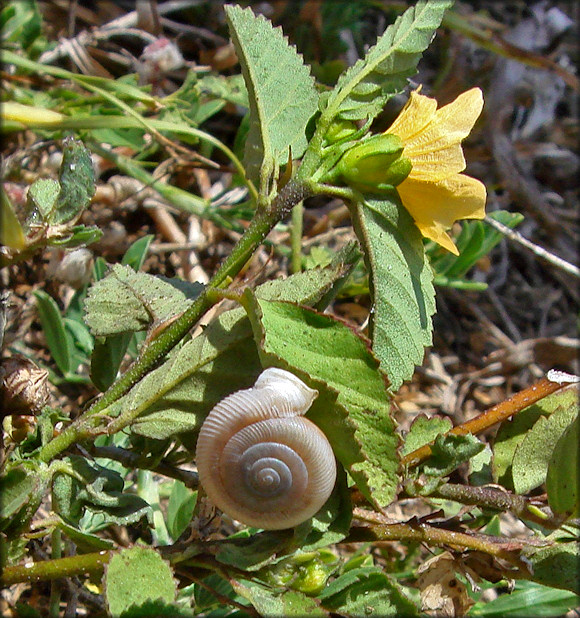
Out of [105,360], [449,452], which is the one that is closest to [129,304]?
[105,360]

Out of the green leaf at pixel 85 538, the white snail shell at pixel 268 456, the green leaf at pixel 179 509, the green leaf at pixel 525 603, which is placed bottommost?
the green leaf at pixel 525 603

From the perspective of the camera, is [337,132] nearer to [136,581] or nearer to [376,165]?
[376,165]

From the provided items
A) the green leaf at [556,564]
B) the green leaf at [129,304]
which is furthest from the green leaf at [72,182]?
the green leaf at [556,564]

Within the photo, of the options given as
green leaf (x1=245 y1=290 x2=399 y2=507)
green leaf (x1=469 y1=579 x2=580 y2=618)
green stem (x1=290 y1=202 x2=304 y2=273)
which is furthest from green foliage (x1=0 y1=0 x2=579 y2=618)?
green stem (x1=290 y1=202 x2=304 y2=273)

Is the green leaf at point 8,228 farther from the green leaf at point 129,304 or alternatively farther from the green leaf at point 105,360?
the green leaf at point 105,360

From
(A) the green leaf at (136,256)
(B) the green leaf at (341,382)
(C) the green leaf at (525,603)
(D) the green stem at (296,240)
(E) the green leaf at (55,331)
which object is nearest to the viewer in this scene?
(B) the green leaf at (341,382)
